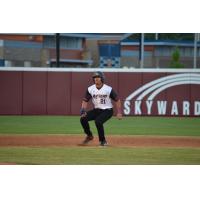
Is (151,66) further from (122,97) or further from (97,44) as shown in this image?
(97,44)

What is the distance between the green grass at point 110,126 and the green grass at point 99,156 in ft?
6.86

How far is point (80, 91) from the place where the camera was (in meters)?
16.6

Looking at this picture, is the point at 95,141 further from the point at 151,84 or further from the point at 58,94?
the point at 151,84

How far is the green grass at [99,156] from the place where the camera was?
10344mm

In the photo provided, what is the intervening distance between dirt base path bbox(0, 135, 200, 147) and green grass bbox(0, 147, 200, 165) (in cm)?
66

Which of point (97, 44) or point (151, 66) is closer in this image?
point (97, 44)

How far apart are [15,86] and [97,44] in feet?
7.66

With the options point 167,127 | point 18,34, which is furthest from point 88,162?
point 167,127

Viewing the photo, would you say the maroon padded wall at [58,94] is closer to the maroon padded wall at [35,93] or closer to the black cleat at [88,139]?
the maroon padded wall at [35,93]

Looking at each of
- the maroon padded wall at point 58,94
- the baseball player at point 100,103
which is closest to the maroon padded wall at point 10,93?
the maroon padded wall at point 58,94

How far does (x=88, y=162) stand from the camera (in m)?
10.2

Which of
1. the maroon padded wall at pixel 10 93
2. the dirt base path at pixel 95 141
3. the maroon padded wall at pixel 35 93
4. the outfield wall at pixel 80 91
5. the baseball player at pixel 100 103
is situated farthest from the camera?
the maroon padded wall at pixel 35 93

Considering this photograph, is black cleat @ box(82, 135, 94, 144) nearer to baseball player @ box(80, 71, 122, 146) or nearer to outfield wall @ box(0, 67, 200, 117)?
baseball player @ box(80, 71, 122, 146)

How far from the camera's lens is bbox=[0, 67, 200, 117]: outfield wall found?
49.1 feet
